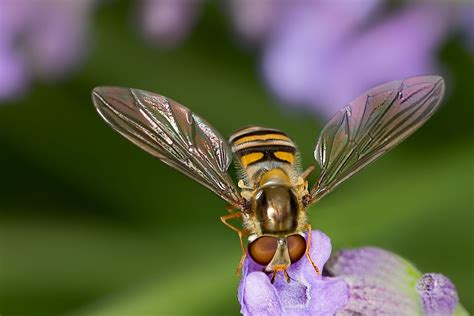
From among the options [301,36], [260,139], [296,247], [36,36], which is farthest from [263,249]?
[36,36]

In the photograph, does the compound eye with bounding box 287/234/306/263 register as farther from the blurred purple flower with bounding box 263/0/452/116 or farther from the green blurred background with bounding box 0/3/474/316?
the blurred purple flower with bounding box 263/0/452/116

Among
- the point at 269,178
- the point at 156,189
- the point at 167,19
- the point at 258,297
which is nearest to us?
the point at 258,297

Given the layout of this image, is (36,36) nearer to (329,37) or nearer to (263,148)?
(329,37)

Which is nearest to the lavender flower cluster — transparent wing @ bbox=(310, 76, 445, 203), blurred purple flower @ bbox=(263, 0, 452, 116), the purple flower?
blurred purple flower @ bbox=(263, 0, 452, 116)

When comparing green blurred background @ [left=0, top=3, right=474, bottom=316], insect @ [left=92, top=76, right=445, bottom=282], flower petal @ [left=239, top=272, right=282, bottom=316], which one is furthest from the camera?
green blurred background @ [left=0, top=3, right=474, bottom=316]

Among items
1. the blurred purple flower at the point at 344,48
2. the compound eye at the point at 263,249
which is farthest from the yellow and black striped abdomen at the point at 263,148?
the blurred purple flower at the point at 344,48

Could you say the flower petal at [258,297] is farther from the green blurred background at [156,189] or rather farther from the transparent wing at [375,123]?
the green blurred background at [156,189]
